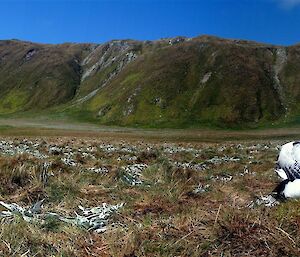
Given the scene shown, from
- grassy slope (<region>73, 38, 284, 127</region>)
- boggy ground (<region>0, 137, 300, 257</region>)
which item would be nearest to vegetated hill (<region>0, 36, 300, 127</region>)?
grassy slope (<region>73, 38, 284, 127</region>)

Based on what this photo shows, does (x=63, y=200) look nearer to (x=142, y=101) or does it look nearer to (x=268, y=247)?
(x=268, y=247)

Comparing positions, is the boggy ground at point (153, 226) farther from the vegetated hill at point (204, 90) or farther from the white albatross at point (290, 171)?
the vegetated hill at point (204, 90)

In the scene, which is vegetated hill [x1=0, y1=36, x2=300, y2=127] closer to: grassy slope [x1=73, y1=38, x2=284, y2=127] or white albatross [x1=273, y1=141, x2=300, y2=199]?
grassy slope [x1=73, y1=38, x2=284, y2=127]

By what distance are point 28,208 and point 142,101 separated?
145635 mm

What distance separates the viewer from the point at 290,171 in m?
9.74

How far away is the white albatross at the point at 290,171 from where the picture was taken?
923cm

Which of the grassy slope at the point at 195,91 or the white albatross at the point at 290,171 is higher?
the grassy slope at the point at 195,91

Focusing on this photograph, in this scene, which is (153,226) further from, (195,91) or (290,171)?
(195,91)

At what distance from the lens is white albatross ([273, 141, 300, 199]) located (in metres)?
9.23

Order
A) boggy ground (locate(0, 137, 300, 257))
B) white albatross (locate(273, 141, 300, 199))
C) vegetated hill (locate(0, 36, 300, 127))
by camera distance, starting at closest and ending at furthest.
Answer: boggy ground (locate(0, 137, 300, 257)) < white albatross (locate(273, 141, 300, 199)) < vegetated hill (locate(0, 36, 300, 127))

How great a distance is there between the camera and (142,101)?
15462 cm

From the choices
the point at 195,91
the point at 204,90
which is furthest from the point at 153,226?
the point at 195,91

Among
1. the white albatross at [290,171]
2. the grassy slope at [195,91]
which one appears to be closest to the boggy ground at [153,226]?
the white albatross at [290,171]

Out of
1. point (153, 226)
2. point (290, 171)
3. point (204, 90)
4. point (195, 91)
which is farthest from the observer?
point (195, 91)
